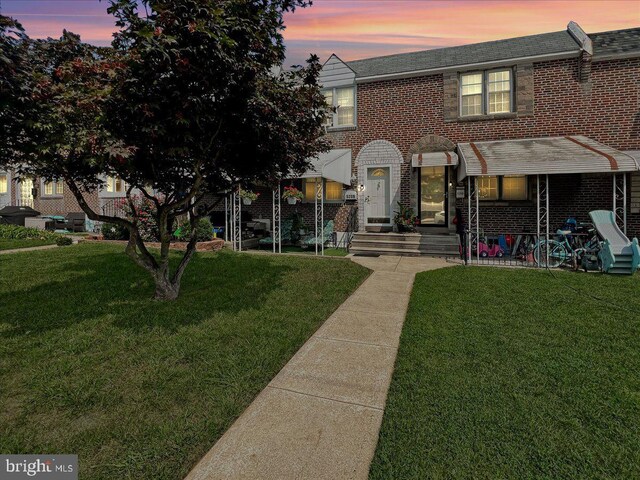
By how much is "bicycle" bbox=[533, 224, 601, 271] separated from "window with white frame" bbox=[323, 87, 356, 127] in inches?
354

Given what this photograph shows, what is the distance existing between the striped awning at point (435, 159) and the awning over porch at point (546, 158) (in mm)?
430

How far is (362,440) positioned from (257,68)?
16.0 feet

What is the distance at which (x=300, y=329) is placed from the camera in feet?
16.8

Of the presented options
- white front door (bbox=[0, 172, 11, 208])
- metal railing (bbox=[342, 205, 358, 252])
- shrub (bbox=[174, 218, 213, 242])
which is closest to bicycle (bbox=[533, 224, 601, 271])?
metal railing (bbox=[342, 205, 358, 252])

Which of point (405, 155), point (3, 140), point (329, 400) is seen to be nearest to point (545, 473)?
point (329, 400)

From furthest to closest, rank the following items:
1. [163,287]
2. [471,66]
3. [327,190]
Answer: [327,190] → [471,66] → [163,287]

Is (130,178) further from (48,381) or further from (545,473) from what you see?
(545,473)

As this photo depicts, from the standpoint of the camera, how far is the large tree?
416cm

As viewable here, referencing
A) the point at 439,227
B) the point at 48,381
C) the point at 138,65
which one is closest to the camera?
the point at 48,381

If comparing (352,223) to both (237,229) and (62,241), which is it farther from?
(62,241)

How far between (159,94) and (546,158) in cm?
1054

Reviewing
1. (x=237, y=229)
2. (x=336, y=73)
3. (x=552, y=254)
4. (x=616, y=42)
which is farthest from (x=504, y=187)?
(x=237, y=229)

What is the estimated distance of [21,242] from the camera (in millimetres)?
13758

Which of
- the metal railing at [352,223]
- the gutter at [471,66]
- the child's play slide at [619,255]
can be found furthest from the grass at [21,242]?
the child's play slide at [619,255]
